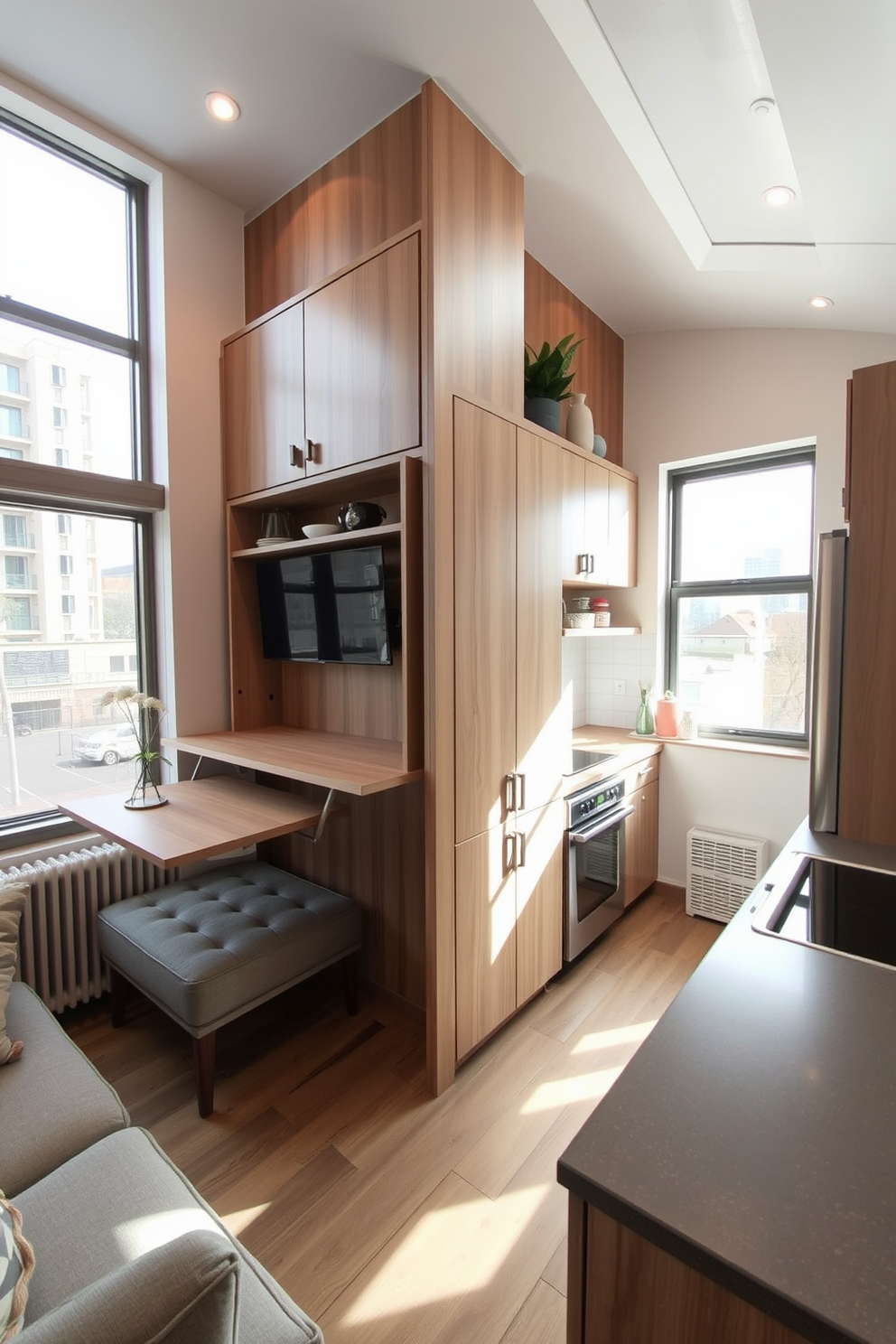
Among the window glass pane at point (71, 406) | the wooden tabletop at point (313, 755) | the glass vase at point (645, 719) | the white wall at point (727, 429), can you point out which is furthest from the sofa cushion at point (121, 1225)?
the glass vase at point (645, 719)

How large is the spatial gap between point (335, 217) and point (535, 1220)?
10.6 ft

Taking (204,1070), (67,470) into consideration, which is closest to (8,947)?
(204,1070)

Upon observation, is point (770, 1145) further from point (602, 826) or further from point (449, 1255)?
point (602, 826)

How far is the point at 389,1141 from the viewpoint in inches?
69.2

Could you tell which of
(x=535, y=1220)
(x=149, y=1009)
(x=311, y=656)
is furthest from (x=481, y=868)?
(x=149, y=1009)

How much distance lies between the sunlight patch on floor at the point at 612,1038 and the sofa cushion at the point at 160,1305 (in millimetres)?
1718

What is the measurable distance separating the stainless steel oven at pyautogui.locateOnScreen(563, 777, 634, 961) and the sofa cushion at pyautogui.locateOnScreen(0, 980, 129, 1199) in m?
1.70

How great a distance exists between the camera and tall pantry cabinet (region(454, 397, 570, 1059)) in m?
1.94

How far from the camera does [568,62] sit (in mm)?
1708

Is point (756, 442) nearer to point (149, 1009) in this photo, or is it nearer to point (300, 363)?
point (300, 363)

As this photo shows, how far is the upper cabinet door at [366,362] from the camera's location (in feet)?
6.08

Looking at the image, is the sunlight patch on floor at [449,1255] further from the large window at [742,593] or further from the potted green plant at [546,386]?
the potted green plant at [546,386]

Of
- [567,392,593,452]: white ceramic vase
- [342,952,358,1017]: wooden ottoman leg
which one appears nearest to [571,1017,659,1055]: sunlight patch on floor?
[342,952,358,1017]: wooden ottoman leg

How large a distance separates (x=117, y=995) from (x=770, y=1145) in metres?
2.30
